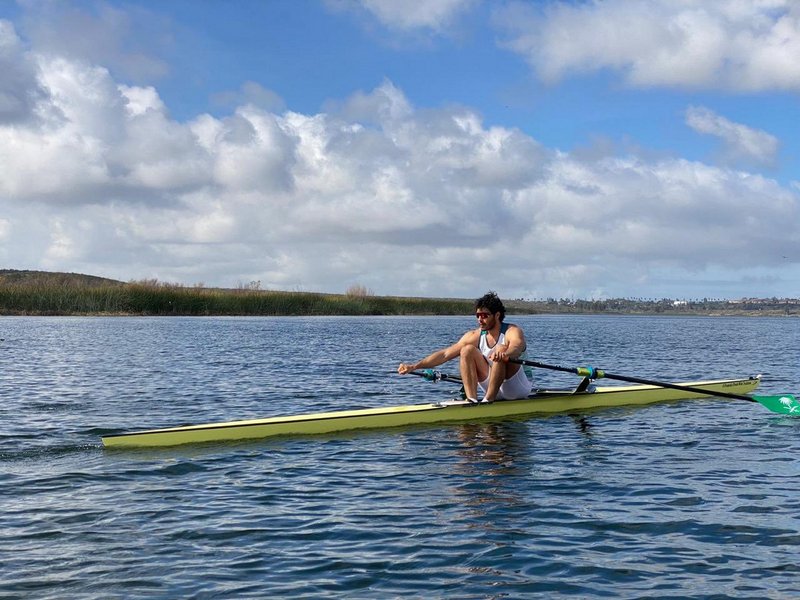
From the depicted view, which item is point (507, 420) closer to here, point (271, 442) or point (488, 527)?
point (271, 442)

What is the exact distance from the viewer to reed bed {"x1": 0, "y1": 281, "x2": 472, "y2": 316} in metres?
60.1

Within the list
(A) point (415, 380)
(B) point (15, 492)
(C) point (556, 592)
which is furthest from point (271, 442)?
(A) point (415, 380)

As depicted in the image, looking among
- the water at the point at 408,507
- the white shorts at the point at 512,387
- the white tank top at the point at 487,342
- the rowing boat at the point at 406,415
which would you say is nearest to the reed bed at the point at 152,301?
the water at the point at 408,507

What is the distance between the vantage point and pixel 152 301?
62688 mm

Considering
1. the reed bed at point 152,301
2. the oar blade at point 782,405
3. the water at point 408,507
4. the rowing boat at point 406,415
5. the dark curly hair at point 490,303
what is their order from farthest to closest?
the reed bed at point 152,301 < the oar blade at point 782,405 < the dark curly hair at point 490,303 < the rowing boat at point 406,415 < the water at point 408,507

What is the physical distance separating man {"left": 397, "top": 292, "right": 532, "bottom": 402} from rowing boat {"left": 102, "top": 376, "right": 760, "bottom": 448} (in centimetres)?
28

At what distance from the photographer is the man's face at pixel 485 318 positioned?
478 inches

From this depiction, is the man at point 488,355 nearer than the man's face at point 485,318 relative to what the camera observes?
No

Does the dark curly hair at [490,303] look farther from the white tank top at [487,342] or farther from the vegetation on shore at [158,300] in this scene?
the vegetation on shore at [158,300]

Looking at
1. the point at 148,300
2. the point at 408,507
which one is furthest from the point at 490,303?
the point at 148,300

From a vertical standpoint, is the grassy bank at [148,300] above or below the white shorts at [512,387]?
above

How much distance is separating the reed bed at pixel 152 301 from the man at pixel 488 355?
175ft

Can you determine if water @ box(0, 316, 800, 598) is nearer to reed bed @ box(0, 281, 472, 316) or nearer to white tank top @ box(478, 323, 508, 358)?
white tank top @ box(478, 323, 508, 358)

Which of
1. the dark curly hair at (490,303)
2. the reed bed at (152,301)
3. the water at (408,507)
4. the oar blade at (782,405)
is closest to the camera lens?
the water at (408,507)
